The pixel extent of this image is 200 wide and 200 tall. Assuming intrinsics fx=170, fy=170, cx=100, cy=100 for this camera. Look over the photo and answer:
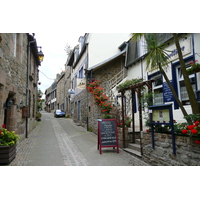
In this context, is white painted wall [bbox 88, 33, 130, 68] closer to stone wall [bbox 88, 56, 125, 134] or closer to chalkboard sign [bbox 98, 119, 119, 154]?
stone wall [bbox 88, 56, 125, 134]

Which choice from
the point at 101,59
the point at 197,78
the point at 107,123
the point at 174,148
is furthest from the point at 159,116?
the point at 101,59

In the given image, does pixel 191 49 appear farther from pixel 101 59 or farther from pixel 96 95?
pixel 101 59

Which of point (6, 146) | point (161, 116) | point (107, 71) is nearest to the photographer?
point (161, 116)

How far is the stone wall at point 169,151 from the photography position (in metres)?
3.33

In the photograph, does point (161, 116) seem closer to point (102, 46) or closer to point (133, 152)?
point (133, 152)

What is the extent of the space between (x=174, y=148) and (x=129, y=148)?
254 cm

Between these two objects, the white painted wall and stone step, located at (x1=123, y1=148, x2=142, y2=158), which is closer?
stone step, located at (x1=123, y1=148, x2=142, y2=158)

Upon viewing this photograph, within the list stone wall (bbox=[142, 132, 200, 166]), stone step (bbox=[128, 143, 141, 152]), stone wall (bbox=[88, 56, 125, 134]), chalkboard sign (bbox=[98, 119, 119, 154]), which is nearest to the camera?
stone wall (bbox=[142, 132, 200, 166])

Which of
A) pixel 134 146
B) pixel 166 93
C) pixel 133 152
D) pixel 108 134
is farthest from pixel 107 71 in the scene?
pixel 133 152

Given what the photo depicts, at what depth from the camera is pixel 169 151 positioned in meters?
3.88

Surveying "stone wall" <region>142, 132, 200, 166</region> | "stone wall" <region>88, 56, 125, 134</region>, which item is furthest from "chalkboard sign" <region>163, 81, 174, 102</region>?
"stone wall" <region>88, 56, 125, 134</region>

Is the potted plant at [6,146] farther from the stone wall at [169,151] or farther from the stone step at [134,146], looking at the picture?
the stone step at [134,146]

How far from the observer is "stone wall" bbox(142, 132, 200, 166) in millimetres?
3326

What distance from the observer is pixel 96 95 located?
8500 mm
